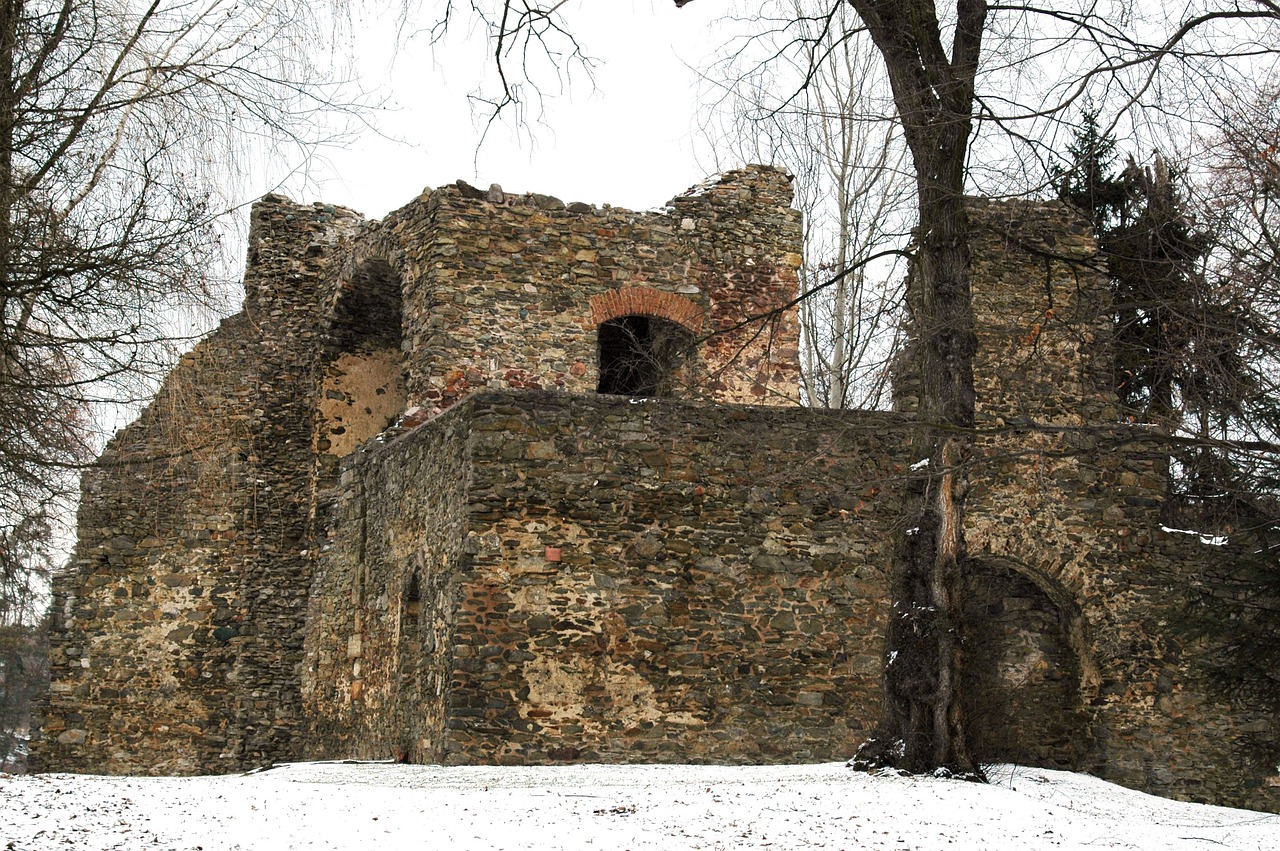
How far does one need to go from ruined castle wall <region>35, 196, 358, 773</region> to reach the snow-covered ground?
882 centimetres

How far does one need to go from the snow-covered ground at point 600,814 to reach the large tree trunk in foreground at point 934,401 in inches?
19.7

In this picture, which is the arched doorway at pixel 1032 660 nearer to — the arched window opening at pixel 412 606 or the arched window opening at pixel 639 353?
the arched window opening at pixel 639 353

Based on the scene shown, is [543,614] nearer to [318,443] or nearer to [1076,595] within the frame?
[1076,595]

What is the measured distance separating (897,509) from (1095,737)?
11.3 ft

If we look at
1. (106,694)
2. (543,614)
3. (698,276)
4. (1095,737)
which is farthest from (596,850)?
(106,694)

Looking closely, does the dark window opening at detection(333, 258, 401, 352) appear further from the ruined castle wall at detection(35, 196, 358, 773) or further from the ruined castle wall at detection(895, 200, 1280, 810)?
the ruined castle wall at detection(895, 200, 1280, 810)

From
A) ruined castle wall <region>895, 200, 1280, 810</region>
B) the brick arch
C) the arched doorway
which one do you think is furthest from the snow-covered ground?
the brick arch

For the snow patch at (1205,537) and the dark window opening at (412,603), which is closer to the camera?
the dark window opening at (412,603)

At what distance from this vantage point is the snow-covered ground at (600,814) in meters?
7.83

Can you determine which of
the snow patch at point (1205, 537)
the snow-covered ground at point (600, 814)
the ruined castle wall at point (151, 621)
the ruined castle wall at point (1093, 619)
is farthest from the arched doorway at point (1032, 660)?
the ruined castle wall at point (151, 621)

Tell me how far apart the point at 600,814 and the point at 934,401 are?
4.08 metres

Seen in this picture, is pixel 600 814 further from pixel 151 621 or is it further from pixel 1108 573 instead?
pixel 151 621

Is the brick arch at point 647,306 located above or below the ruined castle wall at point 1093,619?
above

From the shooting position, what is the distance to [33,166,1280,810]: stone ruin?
1228cm
